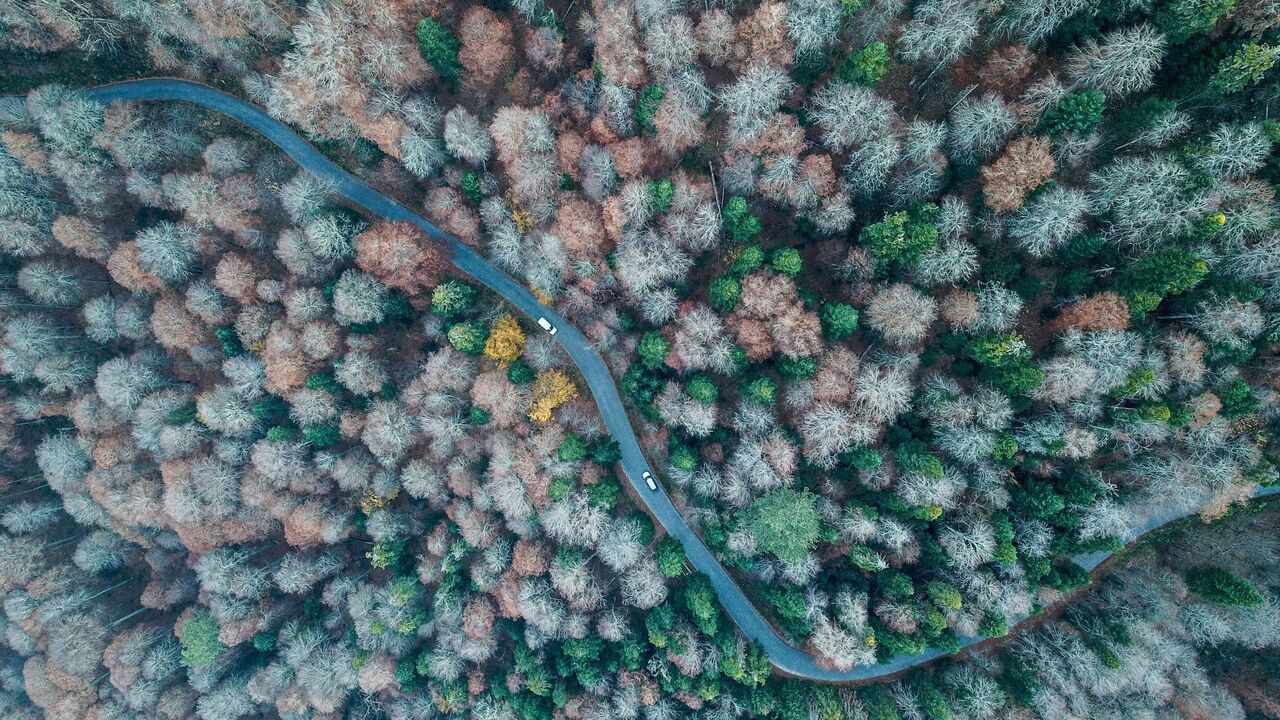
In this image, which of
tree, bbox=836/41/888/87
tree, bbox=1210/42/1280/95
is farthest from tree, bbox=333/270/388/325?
tree, bbox=1210/42/1280/95

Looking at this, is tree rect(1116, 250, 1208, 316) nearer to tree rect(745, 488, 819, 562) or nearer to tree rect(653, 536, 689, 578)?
tree rect(745, 488, 819, 562)

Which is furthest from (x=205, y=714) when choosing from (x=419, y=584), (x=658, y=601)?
(x=658, y=601)

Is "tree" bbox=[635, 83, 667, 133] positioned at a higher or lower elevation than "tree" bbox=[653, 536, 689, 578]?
higher

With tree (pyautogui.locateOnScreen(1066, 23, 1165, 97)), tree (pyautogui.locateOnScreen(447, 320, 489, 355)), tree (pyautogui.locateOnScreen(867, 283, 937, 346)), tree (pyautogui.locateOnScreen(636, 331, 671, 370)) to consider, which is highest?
tree (pyautogui.locateOnScreen(1066, 23, 1165, 97))

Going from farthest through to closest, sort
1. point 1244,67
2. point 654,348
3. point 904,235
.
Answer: point 654,348
point 904,235
point 1244,67

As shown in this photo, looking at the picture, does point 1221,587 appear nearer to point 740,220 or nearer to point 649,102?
point 740,220

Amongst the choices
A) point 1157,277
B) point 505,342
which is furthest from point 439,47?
point 1157,277

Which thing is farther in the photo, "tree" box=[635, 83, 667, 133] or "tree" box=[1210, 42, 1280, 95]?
"tree" box=[635, 83, 667, 133]
